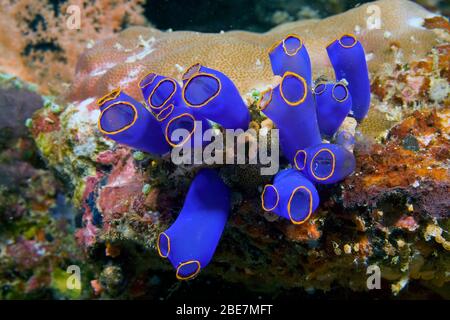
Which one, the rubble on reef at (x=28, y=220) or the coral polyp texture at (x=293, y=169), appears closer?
the coral polyp texture at (x=293, y=169)

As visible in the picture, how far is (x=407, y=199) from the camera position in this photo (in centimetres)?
258

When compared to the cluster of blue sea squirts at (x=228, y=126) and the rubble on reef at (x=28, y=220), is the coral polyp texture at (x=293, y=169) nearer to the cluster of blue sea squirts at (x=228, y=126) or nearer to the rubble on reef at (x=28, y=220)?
the cluster of blue sea squirts at (x=228, y=126)

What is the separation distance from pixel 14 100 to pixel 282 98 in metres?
5.60

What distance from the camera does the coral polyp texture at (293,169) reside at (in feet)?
8.04

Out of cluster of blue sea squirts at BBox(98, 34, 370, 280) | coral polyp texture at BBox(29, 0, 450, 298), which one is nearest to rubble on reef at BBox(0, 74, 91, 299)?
coral polyp texture at BBox(29, 0, 450, 298)

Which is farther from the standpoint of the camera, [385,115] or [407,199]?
[385,115]

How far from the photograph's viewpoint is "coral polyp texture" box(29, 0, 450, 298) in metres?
2.45

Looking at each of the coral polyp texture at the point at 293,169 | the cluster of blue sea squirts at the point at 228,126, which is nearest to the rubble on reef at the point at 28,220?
the coral polyp texture at the point at 293,169

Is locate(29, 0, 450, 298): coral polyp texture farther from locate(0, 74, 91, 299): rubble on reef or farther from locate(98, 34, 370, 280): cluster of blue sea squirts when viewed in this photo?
locate(0, 74, 91, 299): rubble on reef

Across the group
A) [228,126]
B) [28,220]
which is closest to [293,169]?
[228,126]

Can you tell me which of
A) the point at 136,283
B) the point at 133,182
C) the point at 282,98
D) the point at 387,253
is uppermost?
the point at 282,98

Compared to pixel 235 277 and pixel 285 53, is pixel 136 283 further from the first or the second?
pixel 285 53

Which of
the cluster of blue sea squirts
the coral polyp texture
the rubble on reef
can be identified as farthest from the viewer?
the rubble on reef

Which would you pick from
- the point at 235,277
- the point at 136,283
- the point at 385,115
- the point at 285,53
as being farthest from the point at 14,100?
the point at 385,115
